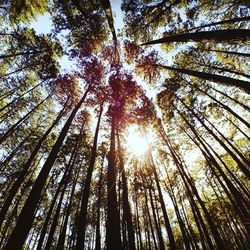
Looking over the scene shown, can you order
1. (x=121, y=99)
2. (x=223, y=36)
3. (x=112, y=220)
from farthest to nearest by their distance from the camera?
(x=121, y=99), (x=112, y=220), (x=223, y=36)

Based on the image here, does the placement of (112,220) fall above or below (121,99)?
below

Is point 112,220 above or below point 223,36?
below

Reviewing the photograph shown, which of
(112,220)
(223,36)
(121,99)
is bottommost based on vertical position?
(112,220)

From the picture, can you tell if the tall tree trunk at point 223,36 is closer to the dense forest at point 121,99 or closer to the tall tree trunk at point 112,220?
the dense forest at point 121,99

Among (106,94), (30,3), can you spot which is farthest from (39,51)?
(106,94)

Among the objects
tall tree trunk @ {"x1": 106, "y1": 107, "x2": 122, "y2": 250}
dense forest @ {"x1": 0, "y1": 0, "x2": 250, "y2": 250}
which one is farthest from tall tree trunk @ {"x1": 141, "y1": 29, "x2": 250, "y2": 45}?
tall tree trunk @ {"x1": 106, "y1": 107, "x2": 122, "y2": 250}

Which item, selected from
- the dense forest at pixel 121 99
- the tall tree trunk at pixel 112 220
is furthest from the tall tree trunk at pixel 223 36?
the tall tree trunk at pixel 112 220

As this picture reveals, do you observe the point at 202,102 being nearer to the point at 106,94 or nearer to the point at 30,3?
the point at 106,94

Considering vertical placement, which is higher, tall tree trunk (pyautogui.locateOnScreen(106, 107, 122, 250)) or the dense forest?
the dense forest

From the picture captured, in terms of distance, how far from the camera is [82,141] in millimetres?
17203

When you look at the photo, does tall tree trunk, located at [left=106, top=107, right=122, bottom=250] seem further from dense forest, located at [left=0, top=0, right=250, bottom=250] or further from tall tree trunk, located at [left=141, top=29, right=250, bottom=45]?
tall tree trunk, located at [left=141, top=29, right=250, bottom=45]

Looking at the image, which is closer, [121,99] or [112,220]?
[112,220]

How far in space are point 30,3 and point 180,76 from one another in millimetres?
9337

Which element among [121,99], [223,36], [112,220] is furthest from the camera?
[121,99]
